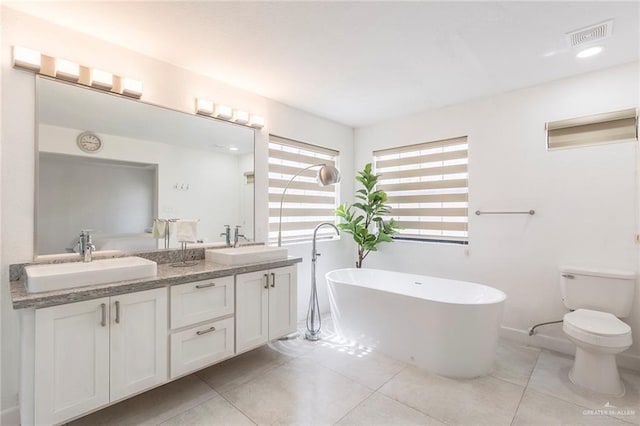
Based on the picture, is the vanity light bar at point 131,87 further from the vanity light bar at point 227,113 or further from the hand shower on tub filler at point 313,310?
the hand shower on tub filler at point 313,310

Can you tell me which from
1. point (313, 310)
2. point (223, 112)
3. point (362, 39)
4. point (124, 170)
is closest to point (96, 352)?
point (124, 170)

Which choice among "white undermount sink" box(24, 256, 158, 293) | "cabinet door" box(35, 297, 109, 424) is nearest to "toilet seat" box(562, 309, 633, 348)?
"white undermount sink" box(24, 256, 158, 293)

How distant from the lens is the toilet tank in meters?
2.29

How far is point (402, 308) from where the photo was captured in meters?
2.48

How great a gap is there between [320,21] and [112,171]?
5.74 ft

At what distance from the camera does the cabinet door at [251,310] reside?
2.26 meters

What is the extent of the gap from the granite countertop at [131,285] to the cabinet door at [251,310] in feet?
0.28

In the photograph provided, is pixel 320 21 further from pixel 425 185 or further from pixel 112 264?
pixel 425 185

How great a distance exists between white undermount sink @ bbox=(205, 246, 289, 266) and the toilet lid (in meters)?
2.26

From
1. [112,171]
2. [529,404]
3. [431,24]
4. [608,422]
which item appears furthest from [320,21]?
[608,422]

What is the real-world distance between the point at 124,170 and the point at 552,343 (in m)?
3.86

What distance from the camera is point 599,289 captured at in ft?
7.77

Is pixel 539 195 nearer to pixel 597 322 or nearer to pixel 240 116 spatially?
pixel 597 322

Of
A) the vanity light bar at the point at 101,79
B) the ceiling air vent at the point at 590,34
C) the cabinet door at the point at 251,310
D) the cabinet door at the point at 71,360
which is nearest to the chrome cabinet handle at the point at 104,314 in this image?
the cabinet door at the point at 71,360
